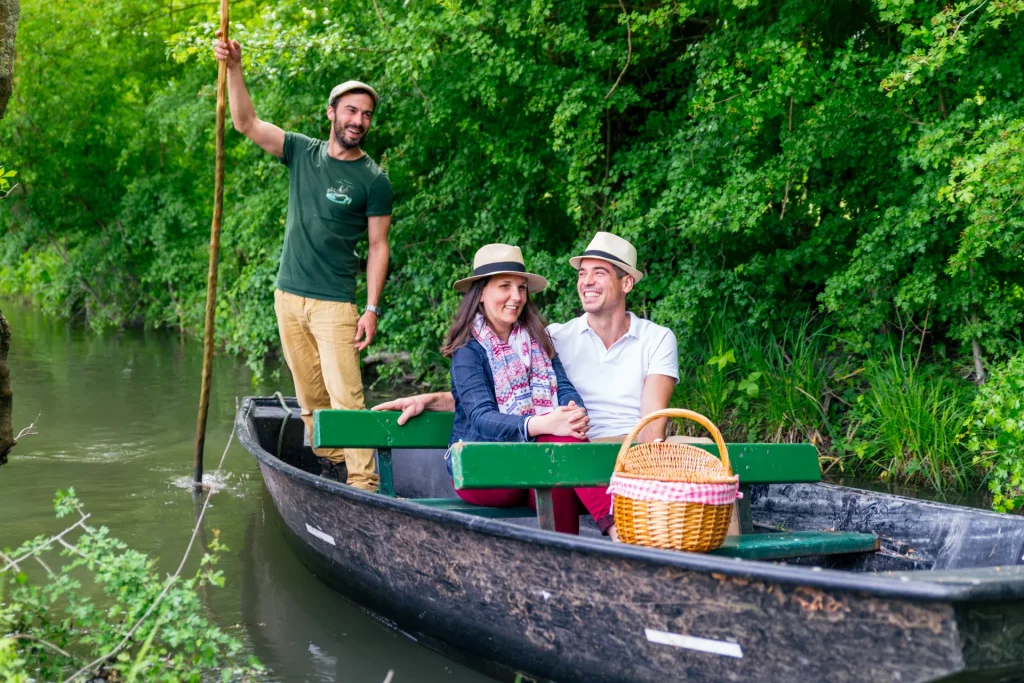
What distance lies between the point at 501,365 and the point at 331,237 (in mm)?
1771

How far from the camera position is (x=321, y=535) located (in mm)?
4715

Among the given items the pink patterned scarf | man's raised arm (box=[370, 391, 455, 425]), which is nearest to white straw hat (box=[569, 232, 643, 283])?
the pink patterned scarf

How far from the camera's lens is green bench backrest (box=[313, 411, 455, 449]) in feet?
15.3

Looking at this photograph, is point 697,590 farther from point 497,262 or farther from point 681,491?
point 497,262

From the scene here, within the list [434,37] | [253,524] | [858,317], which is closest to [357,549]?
[253,524]

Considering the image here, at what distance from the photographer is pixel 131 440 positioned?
8445 mm

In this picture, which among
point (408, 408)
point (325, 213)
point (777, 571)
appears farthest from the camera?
point (325, 213)

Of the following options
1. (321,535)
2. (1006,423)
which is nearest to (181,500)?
(321,535)

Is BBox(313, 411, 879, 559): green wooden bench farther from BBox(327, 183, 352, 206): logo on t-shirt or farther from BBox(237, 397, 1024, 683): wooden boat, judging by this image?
BBox(327, 183, 352, 206): logo on t-shirt

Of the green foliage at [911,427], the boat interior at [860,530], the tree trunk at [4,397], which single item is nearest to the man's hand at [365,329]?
the boat interior at [860,530]

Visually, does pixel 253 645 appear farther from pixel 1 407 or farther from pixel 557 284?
pixel 557 284

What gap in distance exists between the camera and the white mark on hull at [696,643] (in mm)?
2898

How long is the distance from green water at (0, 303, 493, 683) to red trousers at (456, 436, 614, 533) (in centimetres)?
64

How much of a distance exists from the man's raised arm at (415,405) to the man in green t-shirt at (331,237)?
673mm
